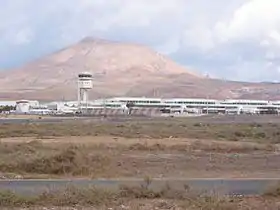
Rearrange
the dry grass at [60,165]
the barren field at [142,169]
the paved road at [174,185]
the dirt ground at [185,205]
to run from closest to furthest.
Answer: the dirt ground at [185,205], the barren field at [142,169], the paved road at [174,185], the dry grass at [60,165]

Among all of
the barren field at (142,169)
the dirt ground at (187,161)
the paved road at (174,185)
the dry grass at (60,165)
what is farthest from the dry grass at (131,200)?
the dry grass at (60,165)

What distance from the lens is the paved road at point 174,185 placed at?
814 inches

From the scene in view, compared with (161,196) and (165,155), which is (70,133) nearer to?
(165,155)

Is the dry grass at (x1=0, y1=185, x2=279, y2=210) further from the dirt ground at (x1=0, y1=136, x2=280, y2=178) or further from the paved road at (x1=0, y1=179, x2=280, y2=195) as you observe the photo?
the dirt ground at (x1=0, y1=136, x2=280, y2=178)

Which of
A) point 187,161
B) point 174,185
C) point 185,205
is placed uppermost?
point 185,205

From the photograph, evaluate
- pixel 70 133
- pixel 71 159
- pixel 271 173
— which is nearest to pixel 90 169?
pixel 71 159

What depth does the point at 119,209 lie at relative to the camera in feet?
50.1

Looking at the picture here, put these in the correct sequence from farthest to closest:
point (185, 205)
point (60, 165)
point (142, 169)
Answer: point (142, 169) < point (60, 165) < point (185, 205)

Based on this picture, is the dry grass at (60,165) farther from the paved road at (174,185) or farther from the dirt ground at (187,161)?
the paved road at (174,185)

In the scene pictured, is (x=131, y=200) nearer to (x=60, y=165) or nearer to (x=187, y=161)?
(x=60, y=165)

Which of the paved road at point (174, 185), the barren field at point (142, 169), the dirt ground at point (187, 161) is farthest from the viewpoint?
the dirt ground at point (187, 161)

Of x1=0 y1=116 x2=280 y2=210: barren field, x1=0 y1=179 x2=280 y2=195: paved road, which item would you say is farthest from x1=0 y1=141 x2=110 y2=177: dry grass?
x1=0 y1=179 x2=280 y2=195: paved road

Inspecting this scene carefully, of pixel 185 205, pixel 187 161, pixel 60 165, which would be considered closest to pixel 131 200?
pixel 185 205

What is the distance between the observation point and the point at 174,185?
21.3m
